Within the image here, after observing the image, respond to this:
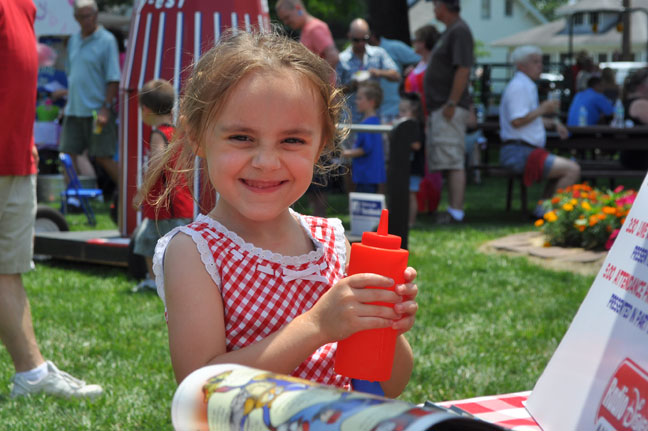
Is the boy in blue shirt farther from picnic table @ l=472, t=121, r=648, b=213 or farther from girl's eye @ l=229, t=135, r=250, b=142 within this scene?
girl's eye @ l=229, t=135, r=250, b=142

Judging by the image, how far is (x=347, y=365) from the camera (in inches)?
52.4

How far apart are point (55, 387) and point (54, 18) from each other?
8870mm

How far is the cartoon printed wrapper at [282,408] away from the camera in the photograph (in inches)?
33.1

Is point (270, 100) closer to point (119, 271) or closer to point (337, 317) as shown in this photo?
point (337, 317)

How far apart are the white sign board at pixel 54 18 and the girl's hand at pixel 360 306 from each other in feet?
36.1

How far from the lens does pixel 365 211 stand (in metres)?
6.89

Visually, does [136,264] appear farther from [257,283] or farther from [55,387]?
[257,283]

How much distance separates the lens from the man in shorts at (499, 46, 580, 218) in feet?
30.7

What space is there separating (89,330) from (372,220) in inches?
101

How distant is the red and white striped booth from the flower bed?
3.07m

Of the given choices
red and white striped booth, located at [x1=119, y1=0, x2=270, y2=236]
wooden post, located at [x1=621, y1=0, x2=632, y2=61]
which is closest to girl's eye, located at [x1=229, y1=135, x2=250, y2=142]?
red and white striped booth, located at [x1=119, y1=0, x2=270, y2=236]

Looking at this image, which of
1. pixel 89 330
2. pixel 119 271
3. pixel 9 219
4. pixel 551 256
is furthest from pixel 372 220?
pixel 9 219

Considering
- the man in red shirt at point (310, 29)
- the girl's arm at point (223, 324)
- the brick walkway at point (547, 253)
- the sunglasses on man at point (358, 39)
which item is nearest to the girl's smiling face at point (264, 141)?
the girl's arm at point (223, 324)

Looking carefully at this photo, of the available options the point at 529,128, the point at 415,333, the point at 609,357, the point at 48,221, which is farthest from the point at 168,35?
the point at 529,128
